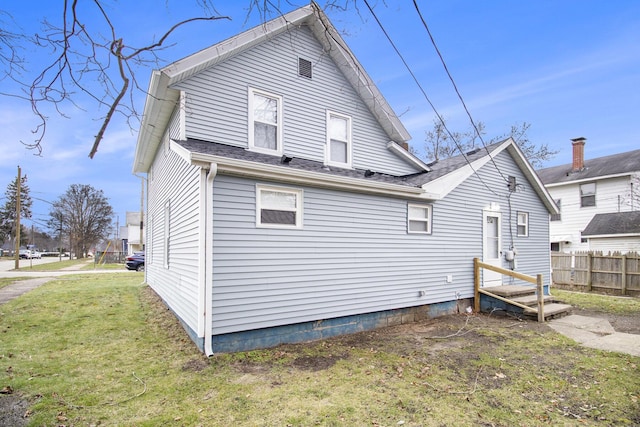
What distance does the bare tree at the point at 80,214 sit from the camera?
47406mm

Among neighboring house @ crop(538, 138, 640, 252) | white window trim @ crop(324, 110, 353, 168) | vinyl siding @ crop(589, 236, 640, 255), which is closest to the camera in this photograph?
white window trim @ crop(324, 110, 353, 168)

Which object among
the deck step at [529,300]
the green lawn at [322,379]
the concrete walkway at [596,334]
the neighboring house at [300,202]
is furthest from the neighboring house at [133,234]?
the concrete walkway at [596,334]

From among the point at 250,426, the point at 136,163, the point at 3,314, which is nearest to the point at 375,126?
the point at 250,426

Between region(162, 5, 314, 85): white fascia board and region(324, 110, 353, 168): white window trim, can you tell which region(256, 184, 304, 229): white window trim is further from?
region(162, 5, 314, 85): white fascia board

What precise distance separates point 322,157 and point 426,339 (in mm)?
4781

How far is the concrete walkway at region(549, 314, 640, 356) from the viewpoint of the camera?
621cm

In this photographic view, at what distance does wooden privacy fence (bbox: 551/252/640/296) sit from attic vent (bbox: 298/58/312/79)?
13637 mm

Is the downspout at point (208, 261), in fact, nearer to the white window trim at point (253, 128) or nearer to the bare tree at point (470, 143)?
the white window trim at point (253, 128)

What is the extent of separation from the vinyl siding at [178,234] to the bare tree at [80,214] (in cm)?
4568

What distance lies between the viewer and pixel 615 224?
57.8 feet

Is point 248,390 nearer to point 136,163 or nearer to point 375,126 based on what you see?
point 375,126

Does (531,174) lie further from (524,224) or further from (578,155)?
(578,155)

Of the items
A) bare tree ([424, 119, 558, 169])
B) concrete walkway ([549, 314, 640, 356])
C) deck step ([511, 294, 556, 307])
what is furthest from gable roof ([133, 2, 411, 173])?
bare tree ([424, 119, 558, 169])

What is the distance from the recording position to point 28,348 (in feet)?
18.9
